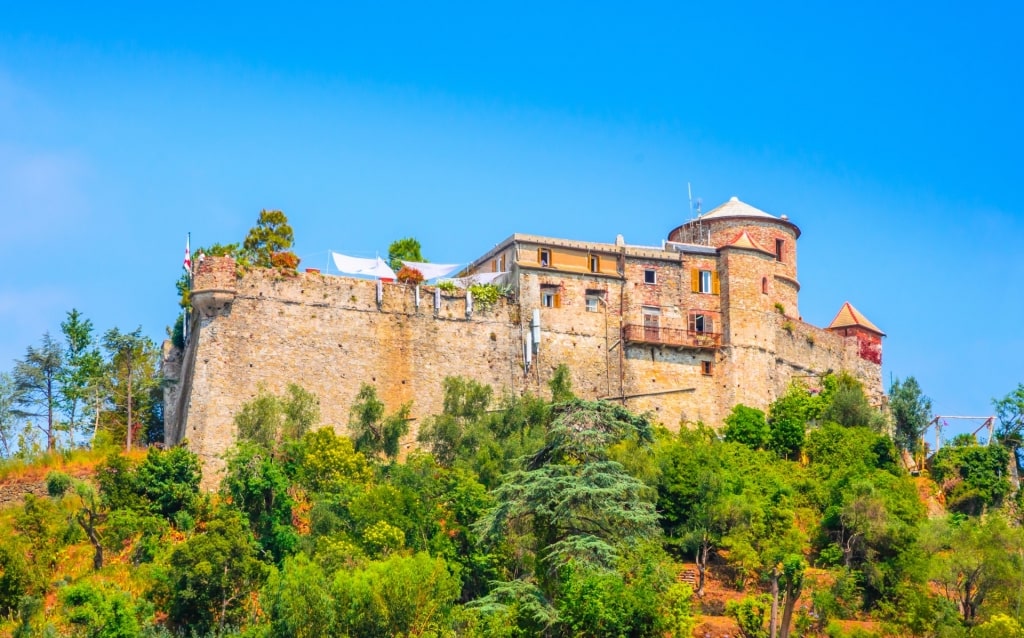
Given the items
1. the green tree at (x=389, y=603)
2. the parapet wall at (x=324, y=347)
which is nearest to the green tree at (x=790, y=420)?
the parapet wall at (x=324, y=347)

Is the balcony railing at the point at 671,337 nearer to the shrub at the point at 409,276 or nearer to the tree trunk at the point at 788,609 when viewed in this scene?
the shrub at the point at 409,276

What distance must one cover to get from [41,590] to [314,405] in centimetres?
1232

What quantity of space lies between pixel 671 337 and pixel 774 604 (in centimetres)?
1652

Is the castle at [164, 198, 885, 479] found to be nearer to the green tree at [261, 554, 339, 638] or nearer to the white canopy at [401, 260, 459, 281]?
the white canopy at [401, 260, 459, 281]

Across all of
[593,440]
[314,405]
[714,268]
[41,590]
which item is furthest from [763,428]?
[41,590]

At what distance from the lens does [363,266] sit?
60.7 meters

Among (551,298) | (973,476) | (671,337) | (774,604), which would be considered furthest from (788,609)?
(551,298)

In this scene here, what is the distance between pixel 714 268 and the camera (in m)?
63.1

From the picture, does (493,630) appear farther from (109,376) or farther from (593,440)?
(109,376)

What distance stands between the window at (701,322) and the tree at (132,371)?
2002cm

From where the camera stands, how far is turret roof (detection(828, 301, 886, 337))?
2685 inches

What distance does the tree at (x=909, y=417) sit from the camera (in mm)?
64188

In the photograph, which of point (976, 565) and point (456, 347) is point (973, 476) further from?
point (456, 347)

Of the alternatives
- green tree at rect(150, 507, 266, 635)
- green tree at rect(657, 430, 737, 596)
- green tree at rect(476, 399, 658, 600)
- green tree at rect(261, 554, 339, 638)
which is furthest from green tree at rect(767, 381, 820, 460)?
green tree at rect(261, 554, 339, 638)
